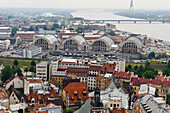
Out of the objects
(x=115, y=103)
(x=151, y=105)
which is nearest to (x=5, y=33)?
(x=115, y=103)

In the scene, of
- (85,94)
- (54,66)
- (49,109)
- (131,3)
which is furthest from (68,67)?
(131,3)

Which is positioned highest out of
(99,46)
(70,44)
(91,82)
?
(91,82)

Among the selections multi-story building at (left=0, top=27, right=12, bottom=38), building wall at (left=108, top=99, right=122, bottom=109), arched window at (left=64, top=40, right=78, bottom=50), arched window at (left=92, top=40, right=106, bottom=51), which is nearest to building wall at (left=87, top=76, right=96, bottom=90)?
building wall at (left=108, top=99, right=122, bottom=109)

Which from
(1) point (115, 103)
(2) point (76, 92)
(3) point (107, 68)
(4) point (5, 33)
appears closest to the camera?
(1) point (115, 103)

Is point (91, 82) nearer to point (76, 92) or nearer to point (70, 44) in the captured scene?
point (76, 92)

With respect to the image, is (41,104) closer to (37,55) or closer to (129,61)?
(129,61)

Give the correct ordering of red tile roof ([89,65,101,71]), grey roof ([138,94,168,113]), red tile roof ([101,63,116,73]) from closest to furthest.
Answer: grey roof ([138,94,168,113]) → red tile roof ([101,63,116,73]) → red tile roof ([89,65,101,71])

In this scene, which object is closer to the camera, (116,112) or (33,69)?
(116,112)

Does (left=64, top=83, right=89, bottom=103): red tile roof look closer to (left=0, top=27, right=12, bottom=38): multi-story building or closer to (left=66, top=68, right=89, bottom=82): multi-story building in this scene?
(left=66, top=68, right=89, bottom=82): multi-story building
